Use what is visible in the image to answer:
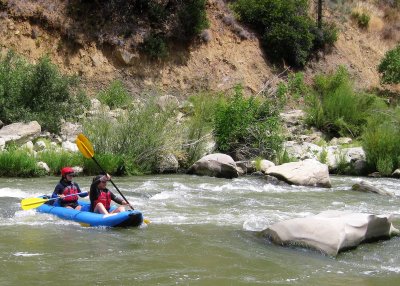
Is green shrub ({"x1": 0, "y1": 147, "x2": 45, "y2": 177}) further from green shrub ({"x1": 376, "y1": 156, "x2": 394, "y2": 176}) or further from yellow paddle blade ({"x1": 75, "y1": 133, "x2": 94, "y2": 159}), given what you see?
green shrub ({"x1": 376, "y1": 156, "x2": 394, "y2": 176})

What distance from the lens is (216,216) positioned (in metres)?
8.30

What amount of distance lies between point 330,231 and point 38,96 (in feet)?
35.0

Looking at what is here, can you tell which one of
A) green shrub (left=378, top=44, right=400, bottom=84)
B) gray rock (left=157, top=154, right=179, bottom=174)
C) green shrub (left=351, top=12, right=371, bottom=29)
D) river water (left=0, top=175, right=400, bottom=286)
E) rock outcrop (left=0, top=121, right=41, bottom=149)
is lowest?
river water (left=0, top=175, right=400, bottom=286)

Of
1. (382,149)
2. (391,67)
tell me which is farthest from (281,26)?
(382,149)

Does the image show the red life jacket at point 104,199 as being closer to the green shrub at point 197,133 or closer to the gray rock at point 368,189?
the gray rock at point 368,189

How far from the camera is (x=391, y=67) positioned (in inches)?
933

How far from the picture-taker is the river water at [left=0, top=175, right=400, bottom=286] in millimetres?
5188

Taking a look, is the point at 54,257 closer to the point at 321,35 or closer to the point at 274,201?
the point at 274,201

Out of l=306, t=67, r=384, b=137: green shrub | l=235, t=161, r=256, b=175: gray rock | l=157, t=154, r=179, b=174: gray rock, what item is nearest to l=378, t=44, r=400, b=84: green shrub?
l=306, t=67, r=384, b=137: green shrub

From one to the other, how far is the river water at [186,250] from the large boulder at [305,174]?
1.67 m

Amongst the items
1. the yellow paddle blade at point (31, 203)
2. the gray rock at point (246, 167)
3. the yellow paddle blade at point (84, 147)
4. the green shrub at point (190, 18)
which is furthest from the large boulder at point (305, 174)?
the green shrub at point (190, 18)

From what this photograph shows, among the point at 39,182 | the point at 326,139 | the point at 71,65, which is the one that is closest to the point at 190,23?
the point at 71,65

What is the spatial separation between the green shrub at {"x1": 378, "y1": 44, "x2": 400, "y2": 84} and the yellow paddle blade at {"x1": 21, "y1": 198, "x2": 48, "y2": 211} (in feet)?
60.7

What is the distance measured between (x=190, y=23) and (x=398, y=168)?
429 inches
